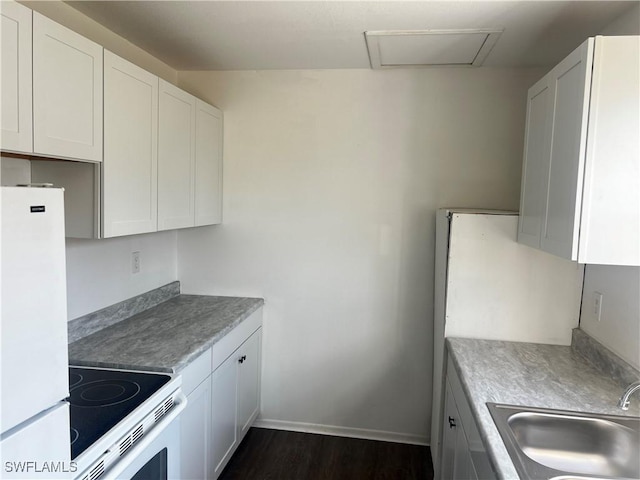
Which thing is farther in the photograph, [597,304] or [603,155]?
[597,304]

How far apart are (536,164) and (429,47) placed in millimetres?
872

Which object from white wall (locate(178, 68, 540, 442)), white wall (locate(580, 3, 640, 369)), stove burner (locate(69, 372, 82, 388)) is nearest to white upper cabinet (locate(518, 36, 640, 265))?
white wall (locate(580, 3, 640, 369))

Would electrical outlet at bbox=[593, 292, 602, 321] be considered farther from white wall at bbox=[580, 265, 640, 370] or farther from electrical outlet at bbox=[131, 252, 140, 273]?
electrical outlet at bbox=[131, 252, 140, 273]

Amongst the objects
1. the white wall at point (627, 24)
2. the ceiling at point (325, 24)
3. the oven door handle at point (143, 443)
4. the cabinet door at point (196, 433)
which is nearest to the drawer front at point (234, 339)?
the cabinet door at point (196, 433)

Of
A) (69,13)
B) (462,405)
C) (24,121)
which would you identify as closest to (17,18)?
(24,121)

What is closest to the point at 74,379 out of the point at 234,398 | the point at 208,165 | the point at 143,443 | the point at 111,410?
the point at 111,410

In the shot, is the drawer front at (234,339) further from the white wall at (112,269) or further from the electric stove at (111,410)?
the white wall at (112,269)

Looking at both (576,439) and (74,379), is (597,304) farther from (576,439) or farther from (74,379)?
(74,379)

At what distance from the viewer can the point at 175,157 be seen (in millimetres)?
2295

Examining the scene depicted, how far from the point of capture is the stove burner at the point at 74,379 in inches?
64.1

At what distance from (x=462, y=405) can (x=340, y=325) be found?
45.9 inches

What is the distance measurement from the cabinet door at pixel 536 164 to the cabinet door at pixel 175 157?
1732 mm

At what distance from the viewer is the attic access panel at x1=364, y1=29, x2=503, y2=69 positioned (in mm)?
2107

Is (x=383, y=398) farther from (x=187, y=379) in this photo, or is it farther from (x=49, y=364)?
(x=49, y=364)
